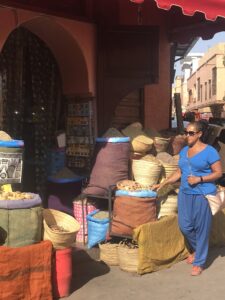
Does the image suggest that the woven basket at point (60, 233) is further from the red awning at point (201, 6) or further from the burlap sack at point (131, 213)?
the red awning at point (201, 6)

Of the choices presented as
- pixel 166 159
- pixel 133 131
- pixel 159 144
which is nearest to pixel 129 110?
pixel 133 131

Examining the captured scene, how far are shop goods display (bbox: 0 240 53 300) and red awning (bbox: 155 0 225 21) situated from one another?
269 centimetres

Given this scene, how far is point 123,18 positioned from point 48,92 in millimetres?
1700

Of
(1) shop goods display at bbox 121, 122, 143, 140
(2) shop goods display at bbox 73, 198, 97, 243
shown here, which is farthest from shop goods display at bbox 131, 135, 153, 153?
(2) shop goods display at bbox 73, 198, 97, 243

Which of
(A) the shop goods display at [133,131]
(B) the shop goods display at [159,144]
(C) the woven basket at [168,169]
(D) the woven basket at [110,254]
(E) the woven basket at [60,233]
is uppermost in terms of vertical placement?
(A) the shop goods display at [133,131]

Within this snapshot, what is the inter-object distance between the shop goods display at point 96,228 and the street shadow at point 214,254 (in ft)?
4.05

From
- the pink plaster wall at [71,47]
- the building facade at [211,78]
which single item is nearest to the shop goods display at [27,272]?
the pink plaster wall at [71,47]

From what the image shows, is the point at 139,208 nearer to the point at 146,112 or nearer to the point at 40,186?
the point at 40,186

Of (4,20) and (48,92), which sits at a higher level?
(4,20)

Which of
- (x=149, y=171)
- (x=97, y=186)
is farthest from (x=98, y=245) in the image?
(x=149, y=171)

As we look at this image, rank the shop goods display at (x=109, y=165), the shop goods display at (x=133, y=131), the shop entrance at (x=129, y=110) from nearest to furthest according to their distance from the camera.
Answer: the shop goods display at (x=109, y=165)
the shop goods display at (x=133, y=131)
the shop entrance at (x=129, y=110)

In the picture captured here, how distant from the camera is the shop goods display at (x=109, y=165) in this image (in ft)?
18.7

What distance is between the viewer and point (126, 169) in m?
5.81

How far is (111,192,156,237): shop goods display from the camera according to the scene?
16.9 ft
